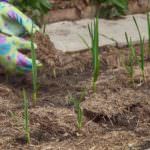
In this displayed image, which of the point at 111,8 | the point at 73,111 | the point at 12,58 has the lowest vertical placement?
the point at 73,111

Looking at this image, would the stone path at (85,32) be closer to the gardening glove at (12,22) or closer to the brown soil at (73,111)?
the brown soil at (73,111)

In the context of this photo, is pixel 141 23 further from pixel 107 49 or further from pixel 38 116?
pixel 38 116

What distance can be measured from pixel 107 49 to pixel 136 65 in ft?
1.73

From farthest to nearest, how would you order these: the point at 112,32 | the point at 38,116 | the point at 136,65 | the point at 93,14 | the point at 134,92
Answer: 1. the point at 93,14
2. the point at 112,32
3. the point at 136,65
4. the point at 134,92
5. the point at 38,116

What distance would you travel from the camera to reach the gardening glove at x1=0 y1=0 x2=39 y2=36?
178 inches

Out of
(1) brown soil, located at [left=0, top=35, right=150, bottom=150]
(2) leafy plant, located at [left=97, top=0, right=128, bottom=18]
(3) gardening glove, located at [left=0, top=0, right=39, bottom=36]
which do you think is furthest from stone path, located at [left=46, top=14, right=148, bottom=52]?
(3) gardening glove, located at [left=0, top=0, right=39, bottom=36]

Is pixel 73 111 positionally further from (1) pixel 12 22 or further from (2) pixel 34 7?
(2) pixel 34 7

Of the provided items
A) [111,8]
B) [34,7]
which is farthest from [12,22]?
[111,8]

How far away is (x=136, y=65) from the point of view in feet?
15.5

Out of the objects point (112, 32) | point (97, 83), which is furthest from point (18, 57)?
point (112, 32)

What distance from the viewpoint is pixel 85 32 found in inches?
220

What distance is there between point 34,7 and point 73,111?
180 cm

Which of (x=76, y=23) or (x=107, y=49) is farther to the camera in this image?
(x=76, y=23)

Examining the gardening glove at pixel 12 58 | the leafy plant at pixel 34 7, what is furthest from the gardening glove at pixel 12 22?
the leafy plant at pixel 34 7
